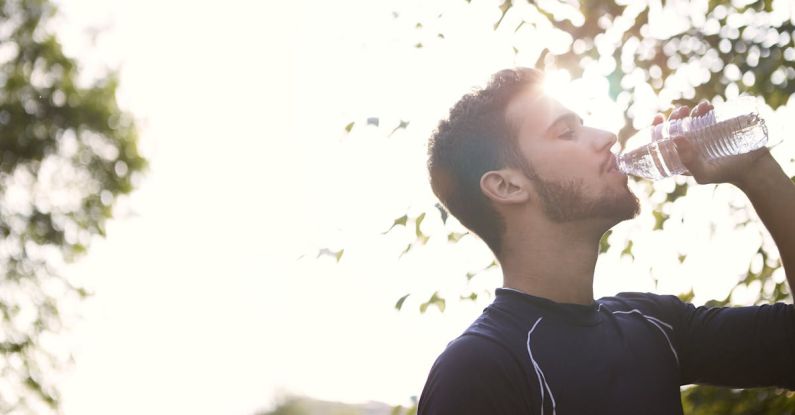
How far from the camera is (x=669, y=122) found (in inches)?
107

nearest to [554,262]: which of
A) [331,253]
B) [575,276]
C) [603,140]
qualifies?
[575,276]

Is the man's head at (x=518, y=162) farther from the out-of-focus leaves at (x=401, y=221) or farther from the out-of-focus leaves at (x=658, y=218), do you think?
the out-of-focus leaves at (x=658, y=218)

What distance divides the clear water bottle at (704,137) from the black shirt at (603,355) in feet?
1.32

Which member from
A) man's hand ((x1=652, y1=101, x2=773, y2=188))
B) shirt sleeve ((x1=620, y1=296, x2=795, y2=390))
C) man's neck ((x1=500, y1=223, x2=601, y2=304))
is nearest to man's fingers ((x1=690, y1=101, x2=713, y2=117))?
man's hand ((x1=652, y1=101, x2=773, y2=188))

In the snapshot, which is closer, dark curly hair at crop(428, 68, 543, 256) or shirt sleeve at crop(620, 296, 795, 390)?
shirt sleeve at crop(620, 296, 795, 390)

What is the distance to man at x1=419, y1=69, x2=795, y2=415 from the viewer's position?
7.46 ft

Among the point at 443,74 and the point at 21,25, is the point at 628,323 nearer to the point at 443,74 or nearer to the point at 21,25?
the point at 443,74

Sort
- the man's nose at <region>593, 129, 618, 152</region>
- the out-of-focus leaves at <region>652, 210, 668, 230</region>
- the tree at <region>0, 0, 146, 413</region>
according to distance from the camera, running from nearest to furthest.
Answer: the man's nose at <region>593, 129, 618, 152</region>
the out-of-focus leaves at <region>652, 210, 668, 230</region>
the tree at <region>0, 0, 146, 413</region>

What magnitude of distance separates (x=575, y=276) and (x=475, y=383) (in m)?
0.61

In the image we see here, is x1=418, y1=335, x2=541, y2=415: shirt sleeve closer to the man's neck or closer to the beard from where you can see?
the man's neck

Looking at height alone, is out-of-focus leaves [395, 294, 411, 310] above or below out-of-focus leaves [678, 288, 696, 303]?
above

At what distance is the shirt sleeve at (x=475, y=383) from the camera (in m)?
2.05

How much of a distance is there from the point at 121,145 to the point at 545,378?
17860 millimetres

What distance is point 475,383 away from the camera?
207 cm
